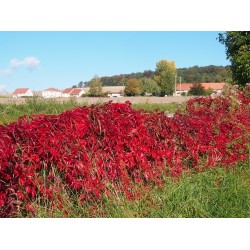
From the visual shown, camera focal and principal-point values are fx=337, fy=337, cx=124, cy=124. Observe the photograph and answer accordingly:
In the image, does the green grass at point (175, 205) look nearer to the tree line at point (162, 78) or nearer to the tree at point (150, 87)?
the tree line at point (162, 78)

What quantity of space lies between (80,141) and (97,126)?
0.32m

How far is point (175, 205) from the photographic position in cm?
340

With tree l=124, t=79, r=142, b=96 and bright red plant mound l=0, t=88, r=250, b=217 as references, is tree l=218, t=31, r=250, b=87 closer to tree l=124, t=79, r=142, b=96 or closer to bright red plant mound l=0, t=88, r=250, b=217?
bright red plant mound l=0, t=88, r=250, b=217

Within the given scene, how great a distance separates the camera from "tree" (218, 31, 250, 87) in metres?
18.1

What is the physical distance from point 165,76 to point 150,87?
5753 mm

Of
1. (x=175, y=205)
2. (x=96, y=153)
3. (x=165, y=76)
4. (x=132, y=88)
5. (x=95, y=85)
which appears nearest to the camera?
(x=175, y=205)

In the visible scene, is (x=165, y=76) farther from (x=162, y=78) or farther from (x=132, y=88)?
(x=132, y=88)

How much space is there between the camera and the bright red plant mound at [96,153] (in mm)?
3297

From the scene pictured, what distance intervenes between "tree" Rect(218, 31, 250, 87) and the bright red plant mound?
14.4m

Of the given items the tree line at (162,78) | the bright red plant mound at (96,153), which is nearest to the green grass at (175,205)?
the bright red plant mound at (96,153)

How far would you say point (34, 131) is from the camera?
132 inches

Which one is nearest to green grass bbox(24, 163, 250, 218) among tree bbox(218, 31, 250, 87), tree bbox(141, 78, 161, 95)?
tree bbox(218, 31, 250, 87)

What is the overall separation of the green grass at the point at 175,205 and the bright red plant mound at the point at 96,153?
0.14 metres

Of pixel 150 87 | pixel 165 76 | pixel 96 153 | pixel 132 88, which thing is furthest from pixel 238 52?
pixel 165 76
